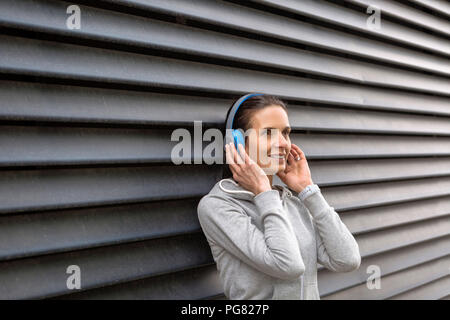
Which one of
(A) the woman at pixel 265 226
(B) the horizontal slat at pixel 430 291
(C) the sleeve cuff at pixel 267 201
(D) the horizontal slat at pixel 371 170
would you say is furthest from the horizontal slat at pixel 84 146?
(B) the horizontal slat at pixel 430 291

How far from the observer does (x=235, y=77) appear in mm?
A: 2350

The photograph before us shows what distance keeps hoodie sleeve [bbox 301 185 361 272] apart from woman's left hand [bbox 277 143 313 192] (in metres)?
0.10

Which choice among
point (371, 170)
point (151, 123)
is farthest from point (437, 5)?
point (151, 123)

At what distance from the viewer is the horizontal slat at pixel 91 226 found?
1.59 m

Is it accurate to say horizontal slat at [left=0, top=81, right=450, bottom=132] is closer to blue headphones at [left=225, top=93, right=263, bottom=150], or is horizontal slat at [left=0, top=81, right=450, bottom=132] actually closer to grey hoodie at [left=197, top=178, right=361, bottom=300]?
blue headphones at [left=225, top=93, right=263, bottom=150]

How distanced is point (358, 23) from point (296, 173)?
1.66m

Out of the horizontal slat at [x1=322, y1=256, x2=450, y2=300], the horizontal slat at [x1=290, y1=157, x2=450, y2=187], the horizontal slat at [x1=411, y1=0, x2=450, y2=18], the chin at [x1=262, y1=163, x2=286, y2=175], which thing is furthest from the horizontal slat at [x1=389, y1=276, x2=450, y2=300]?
the horizontal slat at [x1=411, y1=0, x2=450, y2=18]

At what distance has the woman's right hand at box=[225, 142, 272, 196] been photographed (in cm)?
180

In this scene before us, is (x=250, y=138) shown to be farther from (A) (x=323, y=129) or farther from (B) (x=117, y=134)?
(A) (x=323, y=129)

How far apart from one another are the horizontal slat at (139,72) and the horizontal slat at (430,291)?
6.03 ft

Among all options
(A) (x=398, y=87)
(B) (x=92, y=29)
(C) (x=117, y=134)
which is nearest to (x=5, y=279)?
(C) (x=117, y=134)

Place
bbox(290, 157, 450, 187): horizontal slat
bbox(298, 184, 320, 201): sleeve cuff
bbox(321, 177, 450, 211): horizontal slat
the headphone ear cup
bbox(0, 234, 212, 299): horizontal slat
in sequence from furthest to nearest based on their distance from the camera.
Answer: bbox(321, 177, 450, 211): horizontal slat → bbox(290, 157, 450, 187): horizontal slat → bbox(298, 184, 320, 201): sleeve cuff → the headphone ear cup → bbox(0, 234, 212, 299): horizontal slat

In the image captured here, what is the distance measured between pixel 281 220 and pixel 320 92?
1.45 meters

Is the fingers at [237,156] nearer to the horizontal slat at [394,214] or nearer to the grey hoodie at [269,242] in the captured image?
the grey hoodie at [269,242]
